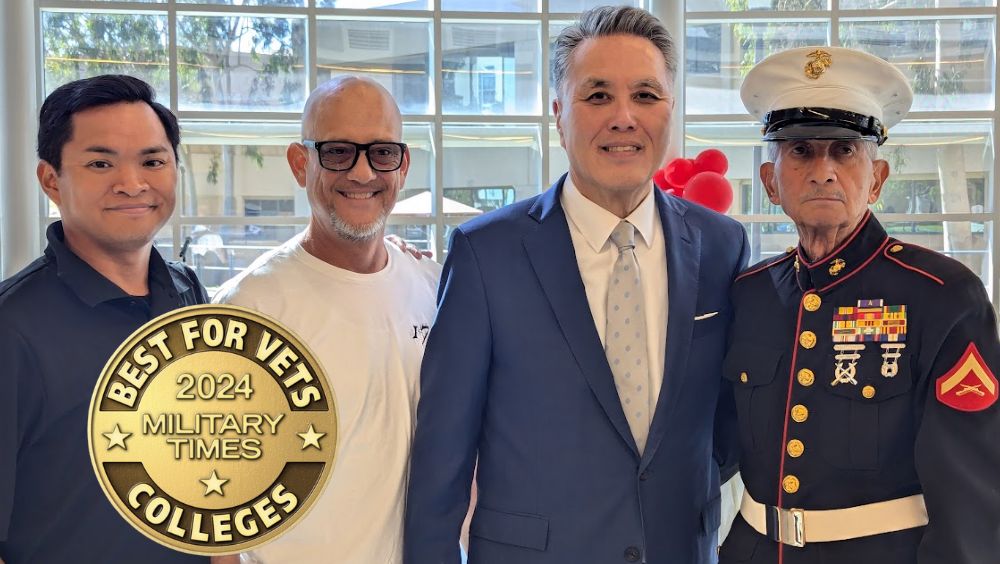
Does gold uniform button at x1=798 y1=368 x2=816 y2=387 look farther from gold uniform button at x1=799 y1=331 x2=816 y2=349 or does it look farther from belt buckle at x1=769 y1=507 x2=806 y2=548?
belt buckle at x1=769 y1=507 x2=806 y2=548

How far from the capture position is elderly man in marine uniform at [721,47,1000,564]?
131 centimetres

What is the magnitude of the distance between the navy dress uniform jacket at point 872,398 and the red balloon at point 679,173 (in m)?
1.32

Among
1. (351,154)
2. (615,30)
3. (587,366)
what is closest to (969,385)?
(587,366)

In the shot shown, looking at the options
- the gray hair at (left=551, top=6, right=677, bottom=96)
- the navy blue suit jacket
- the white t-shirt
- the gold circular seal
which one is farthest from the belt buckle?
the gold circular seal

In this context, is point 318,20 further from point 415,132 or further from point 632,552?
point 632,552

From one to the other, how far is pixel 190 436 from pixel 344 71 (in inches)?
109

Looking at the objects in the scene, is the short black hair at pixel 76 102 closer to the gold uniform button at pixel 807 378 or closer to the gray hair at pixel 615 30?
the gray hair at pixel 615 30

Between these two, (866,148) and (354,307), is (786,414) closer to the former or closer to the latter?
(866,148)

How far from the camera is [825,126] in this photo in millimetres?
1480

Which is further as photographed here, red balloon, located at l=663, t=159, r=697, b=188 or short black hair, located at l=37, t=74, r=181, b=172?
red balloon, located at l=663, t=159, r=697, b=188

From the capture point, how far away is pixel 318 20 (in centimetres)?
336

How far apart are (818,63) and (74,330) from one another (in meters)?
1.22

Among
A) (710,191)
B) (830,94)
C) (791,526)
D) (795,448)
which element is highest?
(830,94)

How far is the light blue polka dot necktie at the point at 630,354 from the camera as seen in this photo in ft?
5.11
